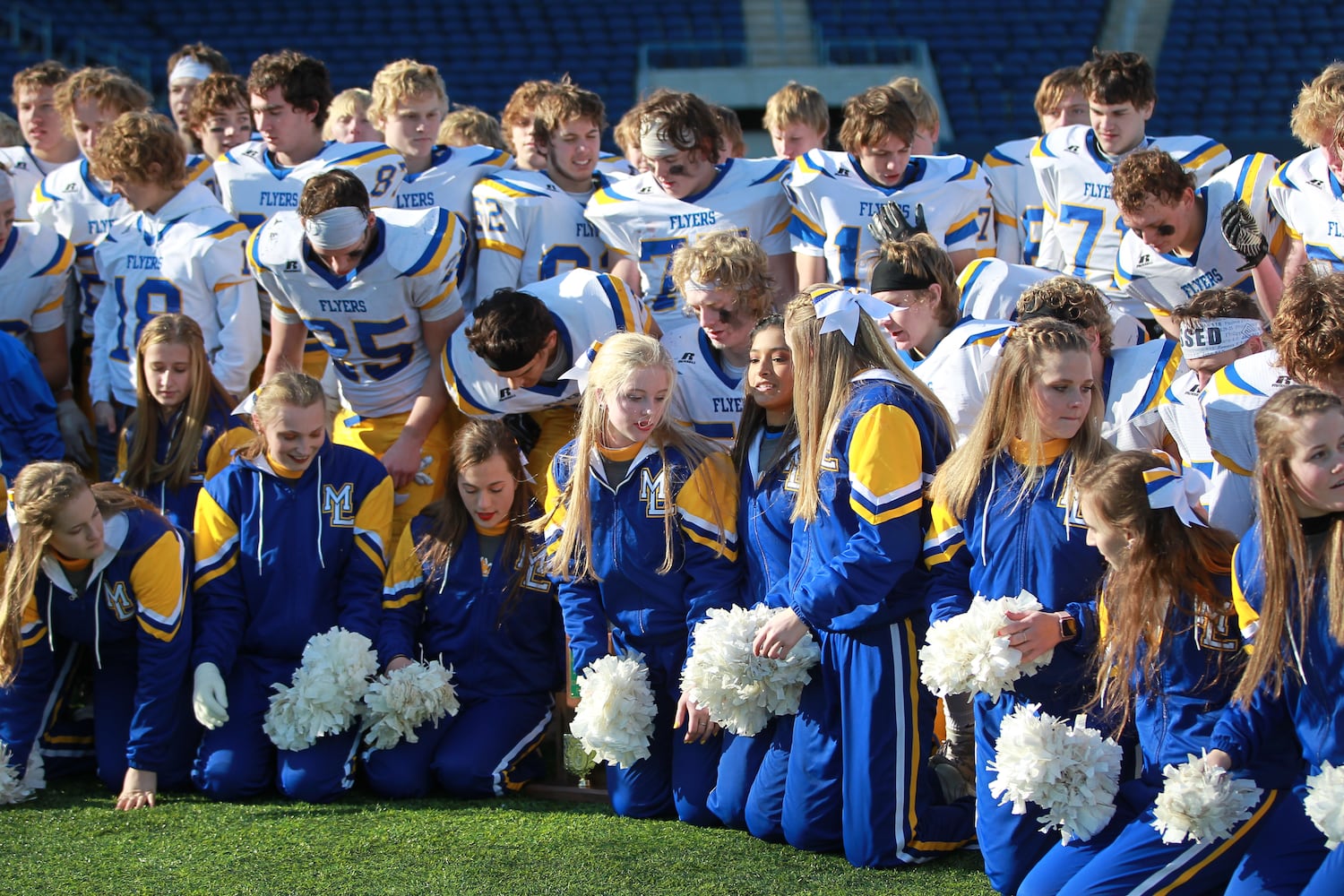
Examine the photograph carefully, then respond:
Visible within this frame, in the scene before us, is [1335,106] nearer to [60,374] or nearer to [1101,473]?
[1101,473]

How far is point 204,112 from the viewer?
19.7 feet

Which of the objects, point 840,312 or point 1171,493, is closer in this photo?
point 1171,493

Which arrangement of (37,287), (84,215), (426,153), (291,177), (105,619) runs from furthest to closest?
(426,153)
(84,215)
(291,177)
(37,287)
(105,619)

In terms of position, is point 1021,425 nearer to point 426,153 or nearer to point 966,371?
point 966,371

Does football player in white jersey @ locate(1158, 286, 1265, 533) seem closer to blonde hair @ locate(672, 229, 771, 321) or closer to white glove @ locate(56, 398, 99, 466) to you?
blonde hair @ locate(672, 229, 771, 321)

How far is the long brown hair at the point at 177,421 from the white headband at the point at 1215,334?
3.05 m

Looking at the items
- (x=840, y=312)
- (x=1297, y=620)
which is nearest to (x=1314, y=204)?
(x=840, y=312)

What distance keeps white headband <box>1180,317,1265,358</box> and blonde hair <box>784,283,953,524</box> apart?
651 millimetres

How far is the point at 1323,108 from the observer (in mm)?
4141

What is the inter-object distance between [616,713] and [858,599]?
0.75 meters

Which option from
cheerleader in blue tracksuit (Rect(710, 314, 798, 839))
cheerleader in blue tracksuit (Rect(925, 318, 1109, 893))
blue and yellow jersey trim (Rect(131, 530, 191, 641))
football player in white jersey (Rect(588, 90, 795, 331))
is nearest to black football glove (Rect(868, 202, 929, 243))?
football player in white jersey (Rect(588, 90, 795, 331))

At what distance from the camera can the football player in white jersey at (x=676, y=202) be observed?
4.91 m

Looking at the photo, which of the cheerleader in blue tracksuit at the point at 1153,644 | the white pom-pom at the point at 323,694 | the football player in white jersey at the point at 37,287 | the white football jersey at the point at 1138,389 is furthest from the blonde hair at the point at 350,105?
the cheerleader in blue tracksuit at the point at 1153,644

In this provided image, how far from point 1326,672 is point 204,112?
4.93m
